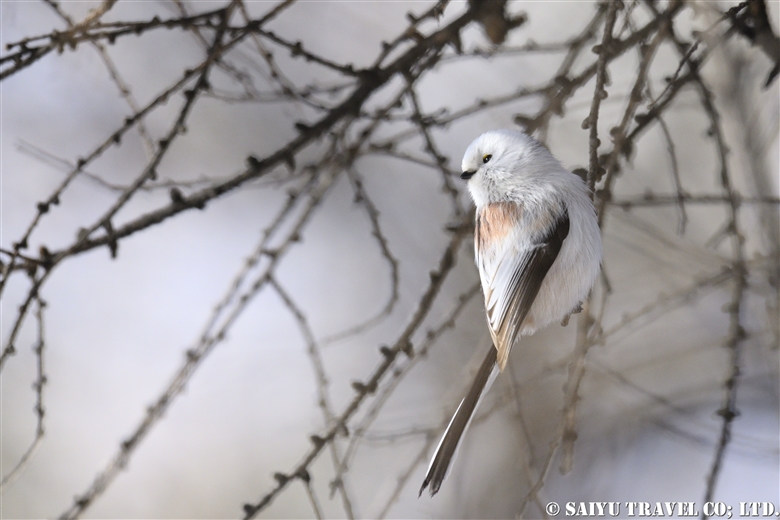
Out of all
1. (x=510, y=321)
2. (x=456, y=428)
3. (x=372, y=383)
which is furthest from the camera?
(x=372, y=383)

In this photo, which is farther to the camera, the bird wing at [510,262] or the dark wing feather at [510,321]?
the bird wing at [510,262]

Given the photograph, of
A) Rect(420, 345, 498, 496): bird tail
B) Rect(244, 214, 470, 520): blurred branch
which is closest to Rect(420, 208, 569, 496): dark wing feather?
Rect(420, 345, 498, 496): bird tail

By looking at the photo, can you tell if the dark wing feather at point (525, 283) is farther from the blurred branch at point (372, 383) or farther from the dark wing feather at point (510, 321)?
the blurred branch at point (372, 383)

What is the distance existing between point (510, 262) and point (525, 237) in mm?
38

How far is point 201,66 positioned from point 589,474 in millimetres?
1790

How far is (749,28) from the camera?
114cm

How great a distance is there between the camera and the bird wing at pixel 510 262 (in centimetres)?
72

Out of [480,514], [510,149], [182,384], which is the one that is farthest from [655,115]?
[480,514]

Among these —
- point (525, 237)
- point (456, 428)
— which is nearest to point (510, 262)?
point (525, 237)

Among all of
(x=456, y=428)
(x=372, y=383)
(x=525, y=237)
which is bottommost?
(x=456, y=428)

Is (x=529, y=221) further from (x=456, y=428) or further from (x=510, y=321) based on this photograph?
(x=456, y=428)

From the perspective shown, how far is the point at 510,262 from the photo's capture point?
77 cm

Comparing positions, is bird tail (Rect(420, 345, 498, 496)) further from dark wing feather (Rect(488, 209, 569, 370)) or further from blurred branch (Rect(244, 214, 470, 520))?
blurred branch (Rect(244, 214, 470, 520))

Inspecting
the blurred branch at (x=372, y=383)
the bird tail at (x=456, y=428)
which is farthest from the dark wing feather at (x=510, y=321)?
the blurred branch at (x=372, y=383)
